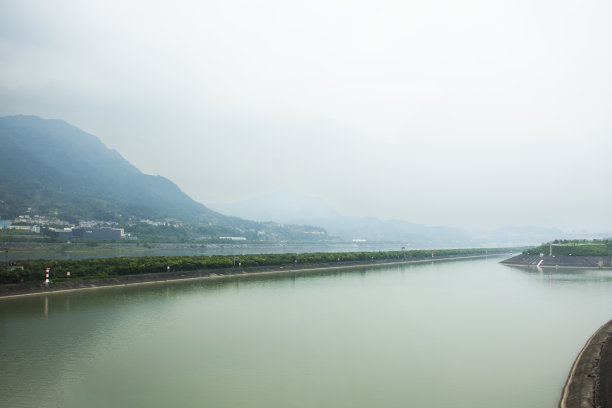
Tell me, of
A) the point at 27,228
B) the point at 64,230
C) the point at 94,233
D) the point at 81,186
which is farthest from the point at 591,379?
the point at 81,186

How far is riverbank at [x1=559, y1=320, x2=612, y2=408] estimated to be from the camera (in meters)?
6.53

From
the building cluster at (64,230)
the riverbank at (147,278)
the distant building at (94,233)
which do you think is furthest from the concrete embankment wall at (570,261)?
the building cluster at (64,230)

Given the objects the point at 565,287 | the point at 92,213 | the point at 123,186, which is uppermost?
the point at 123,186

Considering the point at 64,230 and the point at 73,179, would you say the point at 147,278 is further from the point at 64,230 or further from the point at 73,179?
the point at 73,179

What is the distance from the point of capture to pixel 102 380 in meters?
7.43

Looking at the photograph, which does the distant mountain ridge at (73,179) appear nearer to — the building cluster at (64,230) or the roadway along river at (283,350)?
the building cluster at (64,230)

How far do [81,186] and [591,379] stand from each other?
151990mm

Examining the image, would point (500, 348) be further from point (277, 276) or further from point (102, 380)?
point (277, 276)

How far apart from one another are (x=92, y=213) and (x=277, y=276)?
83.7 meters

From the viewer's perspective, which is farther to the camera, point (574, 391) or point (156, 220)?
point (156, 220)

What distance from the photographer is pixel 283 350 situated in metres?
9.71

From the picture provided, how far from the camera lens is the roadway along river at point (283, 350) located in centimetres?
699

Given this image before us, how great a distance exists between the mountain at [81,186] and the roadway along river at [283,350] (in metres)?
81.0

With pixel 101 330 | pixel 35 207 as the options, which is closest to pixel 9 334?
pixel 101 330
